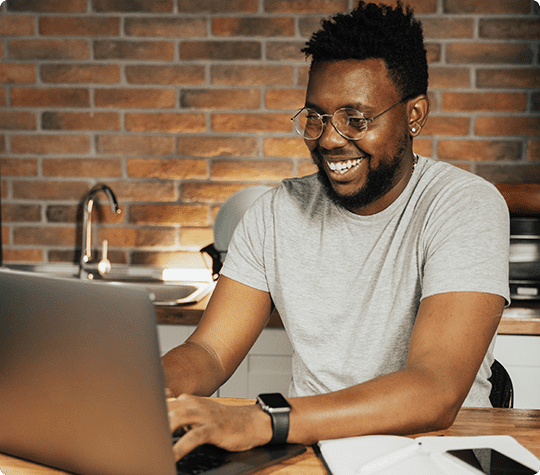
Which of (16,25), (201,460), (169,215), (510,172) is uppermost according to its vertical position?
(16,25)

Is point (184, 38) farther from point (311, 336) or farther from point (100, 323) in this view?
point (100, 323)

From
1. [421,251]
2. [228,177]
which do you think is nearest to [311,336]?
[421,251]

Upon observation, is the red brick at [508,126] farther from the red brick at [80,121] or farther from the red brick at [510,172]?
the red brick at [80,121]

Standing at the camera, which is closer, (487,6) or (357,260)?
(357,260)

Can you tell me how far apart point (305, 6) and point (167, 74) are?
0.58m

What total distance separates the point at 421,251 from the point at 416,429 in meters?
0.38

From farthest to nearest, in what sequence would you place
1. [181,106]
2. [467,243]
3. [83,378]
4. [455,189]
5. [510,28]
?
[181,106], [510,28], [455,189], [467,243], [83,378]

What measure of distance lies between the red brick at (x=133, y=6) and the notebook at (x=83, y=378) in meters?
1.71

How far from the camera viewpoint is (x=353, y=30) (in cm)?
113

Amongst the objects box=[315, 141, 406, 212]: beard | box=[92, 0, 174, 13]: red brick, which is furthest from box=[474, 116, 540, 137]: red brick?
box=[92, 0, 174, 13]: red brick

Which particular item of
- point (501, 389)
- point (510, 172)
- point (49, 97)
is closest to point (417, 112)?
point (501, 389)

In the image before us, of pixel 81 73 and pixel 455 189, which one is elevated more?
pixel 81 73

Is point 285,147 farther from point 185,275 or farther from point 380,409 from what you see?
point 380,409

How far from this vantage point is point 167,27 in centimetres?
211
